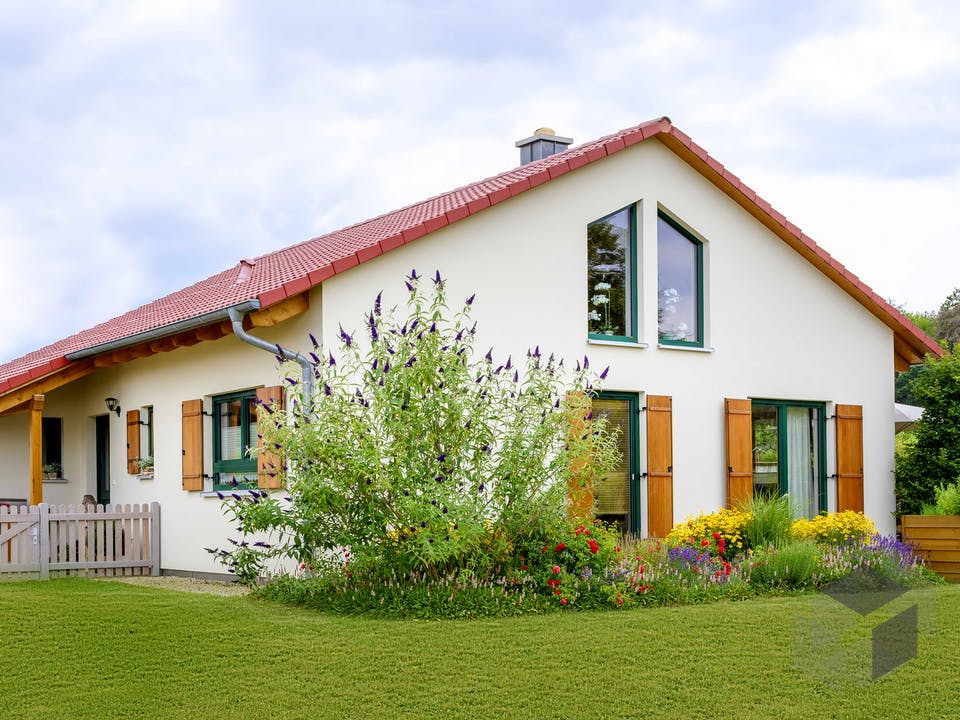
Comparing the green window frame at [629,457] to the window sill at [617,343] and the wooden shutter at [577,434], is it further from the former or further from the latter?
the wooden shutter at [577,434]

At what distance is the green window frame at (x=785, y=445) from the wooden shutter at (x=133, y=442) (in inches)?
337

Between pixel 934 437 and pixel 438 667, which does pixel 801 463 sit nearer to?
pixel 934 437

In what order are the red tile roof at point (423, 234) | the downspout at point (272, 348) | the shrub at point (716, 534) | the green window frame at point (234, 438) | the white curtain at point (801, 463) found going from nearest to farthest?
1. the downspout at point (272, 348)
2. the red tile roof at point (423, 234)
3. the shrub at point (716, 534)
4. the green window frame at point (234, 438)
5. the white curtain at point (801, 463)

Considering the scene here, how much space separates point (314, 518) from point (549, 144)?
351 inches

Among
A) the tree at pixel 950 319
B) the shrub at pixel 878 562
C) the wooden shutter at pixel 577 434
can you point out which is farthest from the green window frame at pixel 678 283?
the tree at pixel 950 319

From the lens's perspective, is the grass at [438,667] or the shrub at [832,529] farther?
the shrub at [832,529]

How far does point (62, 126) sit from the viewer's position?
1595 cm

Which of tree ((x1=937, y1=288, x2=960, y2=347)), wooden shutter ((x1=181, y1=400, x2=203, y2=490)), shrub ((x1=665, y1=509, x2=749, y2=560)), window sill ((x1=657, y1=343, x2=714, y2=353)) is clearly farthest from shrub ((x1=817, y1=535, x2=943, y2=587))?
tree ((x1=937, y1=288, x2=960, y2=347))

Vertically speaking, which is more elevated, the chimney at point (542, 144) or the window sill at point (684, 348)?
the chimney at point (542, 144)

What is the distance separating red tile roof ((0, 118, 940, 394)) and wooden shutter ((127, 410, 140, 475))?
1.19m

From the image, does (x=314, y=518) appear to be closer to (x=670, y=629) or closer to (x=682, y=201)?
(x=670, y=629)

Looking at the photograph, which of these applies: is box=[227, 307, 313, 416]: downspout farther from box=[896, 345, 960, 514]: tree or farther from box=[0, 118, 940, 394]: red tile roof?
box=[896, 345, 960, 514]: tree

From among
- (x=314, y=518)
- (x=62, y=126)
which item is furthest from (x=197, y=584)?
(x=62, y=126)

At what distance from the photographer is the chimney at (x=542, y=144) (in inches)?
690
